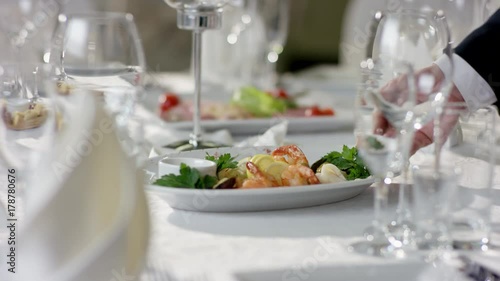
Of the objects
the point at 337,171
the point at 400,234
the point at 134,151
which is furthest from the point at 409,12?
the point at 134,151

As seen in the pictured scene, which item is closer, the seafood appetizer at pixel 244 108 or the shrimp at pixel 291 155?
the shrimp at pixel 291 155

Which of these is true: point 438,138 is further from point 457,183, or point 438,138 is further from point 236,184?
point 236,184

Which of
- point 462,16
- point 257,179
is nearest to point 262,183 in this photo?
point 257,179

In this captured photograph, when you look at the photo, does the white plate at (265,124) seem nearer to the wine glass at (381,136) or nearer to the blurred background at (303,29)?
the blurred background at (303,29)

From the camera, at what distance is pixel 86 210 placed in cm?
82

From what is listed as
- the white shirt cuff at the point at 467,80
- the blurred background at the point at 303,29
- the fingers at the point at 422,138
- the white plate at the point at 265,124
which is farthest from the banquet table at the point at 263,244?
the blurred background at the point at 303,29

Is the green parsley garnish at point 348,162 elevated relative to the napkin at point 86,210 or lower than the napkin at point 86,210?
lower

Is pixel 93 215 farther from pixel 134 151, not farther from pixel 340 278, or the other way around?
pixel 340 278

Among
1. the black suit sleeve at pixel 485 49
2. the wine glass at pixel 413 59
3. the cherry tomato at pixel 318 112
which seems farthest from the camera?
the cherry tomato at pixel 318 112

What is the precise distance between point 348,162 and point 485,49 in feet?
1.23

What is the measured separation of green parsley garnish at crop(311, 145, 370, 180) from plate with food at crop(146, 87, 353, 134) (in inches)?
23.7

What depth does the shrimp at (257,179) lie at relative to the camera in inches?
45.7

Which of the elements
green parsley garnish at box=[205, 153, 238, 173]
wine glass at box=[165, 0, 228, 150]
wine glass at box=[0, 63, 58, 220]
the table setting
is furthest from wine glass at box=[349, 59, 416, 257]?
wine glass at box=[165, 0, 228, 150]

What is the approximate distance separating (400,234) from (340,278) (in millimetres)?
121
